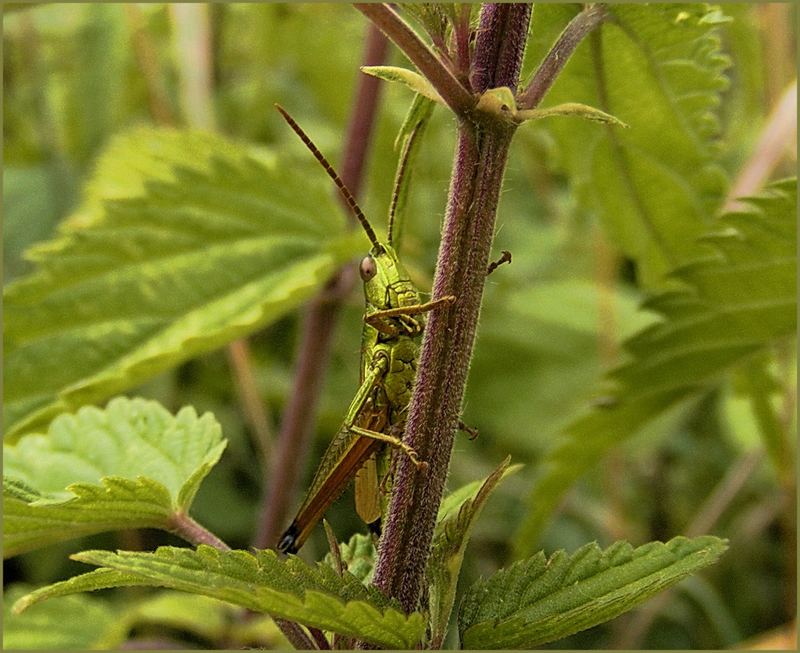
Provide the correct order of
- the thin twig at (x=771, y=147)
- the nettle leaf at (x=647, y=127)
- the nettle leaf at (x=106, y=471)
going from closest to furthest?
the nettle leaf at (x=106, y=471) → the nettle leaf at (x=647, y=127) → the thin twig at (x=771, y=147)

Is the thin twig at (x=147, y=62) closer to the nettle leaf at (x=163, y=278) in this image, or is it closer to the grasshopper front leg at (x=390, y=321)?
the nettle leaf at (x=163, y=278)

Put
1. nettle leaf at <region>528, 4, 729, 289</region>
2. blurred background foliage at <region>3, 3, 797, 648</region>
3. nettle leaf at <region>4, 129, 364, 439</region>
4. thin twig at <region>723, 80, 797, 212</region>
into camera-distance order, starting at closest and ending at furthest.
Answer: nettle leaf at <region>528, 4, 729, 289</region>
nettle leaf at <region>4, 129, 364, 439</region>
thin twig at <region>723, 80, 797, 212</region>
blurred background foliage at <region>3, 3, 797, 648</region>

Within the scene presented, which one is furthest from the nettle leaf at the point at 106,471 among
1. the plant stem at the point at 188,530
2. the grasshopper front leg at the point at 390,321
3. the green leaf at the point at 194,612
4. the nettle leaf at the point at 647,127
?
the green leaf at the point at 194,612

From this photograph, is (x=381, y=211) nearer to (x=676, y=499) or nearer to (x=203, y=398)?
(x=203, y=398)

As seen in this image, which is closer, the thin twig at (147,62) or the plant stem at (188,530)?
the plant stem at (188,530)

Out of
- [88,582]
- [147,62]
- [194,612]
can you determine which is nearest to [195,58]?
[147,62]

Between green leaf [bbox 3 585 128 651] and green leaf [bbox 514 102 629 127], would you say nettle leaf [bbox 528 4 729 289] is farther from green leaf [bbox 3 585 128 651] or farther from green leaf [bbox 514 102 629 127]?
green leaf [bbox 3 585 128 651]

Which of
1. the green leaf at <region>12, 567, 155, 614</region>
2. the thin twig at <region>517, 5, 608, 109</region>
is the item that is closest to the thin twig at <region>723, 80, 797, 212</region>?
the thin twig at <region>517, 5, 608, 109</region>
